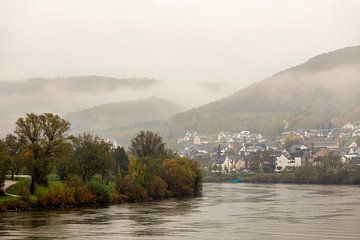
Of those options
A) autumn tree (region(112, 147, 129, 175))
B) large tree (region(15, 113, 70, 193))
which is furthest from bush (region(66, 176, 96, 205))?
autumn tree (region(112, 147, 129, 175))

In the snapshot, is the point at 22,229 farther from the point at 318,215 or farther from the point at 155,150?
the point at 155,150

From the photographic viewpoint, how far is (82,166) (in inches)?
3610

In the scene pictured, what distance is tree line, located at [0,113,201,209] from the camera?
78.2 m

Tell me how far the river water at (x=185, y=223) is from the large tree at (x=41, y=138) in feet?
29.0

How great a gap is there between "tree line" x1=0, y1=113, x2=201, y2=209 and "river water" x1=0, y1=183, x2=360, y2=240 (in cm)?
571

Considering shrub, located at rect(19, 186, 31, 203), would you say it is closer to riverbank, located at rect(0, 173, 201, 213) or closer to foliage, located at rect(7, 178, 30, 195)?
riverbank, located at rect(0, 173, 201, 213)

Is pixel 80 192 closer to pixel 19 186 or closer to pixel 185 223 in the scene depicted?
pixel 19 186

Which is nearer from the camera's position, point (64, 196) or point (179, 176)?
point (64, 196)

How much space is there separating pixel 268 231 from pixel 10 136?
49.6 m

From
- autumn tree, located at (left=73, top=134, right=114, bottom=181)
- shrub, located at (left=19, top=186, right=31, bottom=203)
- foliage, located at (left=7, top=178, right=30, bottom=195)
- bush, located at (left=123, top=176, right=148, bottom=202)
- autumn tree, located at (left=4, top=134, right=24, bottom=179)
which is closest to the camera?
shrub, located at (left=19, top=186, right=31, bottom=203)

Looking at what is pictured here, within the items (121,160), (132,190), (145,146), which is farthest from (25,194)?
(145,146)

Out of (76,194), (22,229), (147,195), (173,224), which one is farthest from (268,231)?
(147,195)

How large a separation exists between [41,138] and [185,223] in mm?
26915

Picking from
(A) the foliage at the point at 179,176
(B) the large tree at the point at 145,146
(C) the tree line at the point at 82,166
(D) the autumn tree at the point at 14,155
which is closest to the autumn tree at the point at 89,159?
(C) the tree line at the point at 82,166
